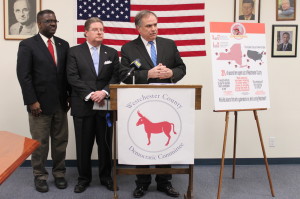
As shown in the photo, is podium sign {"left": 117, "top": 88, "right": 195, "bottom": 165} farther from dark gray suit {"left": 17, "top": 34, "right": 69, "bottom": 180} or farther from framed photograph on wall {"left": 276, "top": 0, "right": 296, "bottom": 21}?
framed photograph on wall {"left": 276, "top": 0, "right": 296, "bottom": 21}

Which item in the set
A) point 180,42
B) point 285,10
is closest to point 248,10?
point 285,10

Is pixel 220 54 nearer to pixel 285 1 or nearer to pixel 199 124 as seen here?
pixel 199 124

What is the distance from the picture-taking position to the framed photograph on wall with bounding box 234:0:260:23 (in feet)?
12.2

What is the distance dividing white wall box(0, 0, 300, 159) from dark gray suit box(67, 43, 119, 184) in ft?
2.44

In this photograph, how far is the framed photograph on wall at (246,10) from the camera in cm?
373

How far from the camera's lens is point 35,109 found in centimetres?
299

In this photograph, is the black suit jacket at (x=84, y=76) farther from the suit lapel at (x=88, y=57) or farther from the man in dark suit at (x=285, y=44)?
the man in dark suit at (x=285, y=44)

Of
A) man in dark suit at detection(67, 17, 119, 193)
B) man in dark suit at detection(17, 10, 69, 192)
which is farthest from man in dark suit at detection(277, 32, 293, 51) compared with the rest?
man in dark suit at detection(17, 10, 69, 192)

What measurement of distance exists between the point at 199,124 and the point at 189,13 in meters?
1.31

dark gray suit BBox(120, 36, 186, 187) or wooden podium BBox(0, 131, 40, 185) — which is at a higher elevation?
dark gray suit BBox(120, 36, 186, 187)

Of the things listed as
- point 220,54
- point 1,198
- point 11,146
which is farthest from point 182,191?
point 11,146

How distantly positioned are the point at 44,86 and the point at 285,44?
2759 mm

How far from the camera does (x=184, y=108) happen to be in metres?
2.61

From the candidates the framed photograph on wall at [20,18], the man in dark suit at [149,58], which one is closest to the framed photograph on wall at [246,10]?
the man in dark suit at [149,58]
